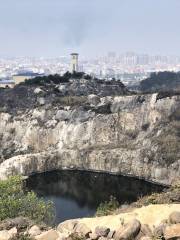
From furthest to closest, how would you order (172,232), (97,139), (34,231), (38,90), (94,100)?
1. (38,90)
2. (94,100)
3. (97,139)
4. (34,231)
5. (172,232)

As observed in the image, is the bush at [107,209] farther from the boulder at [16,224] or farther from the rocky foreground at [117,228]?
the boulder at [16,224]

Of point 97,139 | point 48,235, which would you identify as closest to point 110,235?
point 48,235

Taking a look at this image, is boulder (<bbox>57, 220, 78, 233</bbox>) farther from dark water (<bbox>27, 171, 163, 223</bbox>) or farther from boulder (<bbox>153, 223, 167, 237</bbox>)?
dark water (<bbox>27, 171, 163, 223</bbox>)

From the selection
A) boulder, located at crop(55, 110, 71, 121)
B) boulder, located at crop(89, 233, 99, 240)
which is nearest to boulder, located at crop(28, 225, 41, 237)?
boulder, located at crop(89, 233, 99, 240)

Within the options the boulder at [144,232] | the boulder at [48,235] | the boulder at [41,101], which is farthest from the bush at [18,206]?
the boulder at [41,101]

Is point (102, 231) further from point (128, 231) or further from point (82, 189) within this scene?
point (82, 189)

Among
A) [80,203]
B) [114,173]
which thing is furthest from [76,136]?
[80,203]

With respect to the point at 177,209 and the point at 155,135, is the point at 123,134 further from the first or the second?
the point at 177,209
